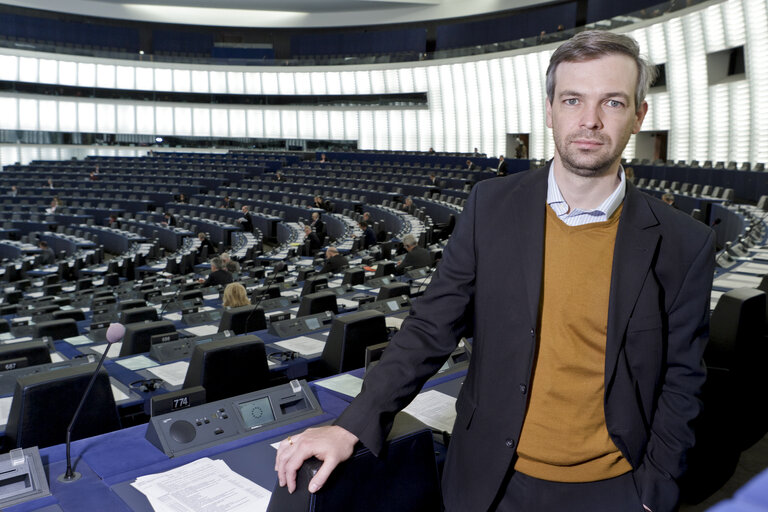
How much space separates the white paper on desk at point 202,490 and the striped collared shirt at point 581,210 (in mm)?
1127

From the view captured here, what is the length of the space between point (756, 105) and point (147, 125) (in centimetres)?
3107

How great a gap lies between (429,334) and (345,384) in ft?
4.46

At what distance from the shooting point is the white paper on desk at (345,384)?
273cm

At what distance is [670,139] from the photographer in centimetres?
2109

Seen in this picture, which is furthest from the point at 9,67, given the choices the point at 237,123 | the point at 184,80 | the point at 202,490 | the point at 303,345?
the point at 202,490

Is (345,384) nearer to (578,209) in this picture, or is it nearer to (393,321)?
(578,209)

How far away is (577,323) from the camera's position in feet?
4.89

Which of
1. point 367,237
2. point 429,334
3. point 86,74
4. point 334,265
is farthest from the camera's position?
point 86,74

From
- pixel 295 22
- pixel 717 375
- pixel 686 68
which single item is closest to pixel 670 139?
pixel 686 68

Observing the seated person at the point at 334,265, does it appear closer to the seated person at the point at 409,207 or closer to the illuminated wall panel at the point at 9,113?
the seated person at the point at 409,207

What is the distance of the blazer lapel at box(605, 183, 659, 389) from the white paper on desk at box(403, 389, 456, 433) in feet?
3.20

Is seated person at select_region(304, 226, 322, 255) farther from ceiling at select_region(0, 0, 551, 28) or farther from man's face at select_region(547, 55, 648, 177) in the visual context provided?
ceiling at select_region(0, 0, 551, 28)

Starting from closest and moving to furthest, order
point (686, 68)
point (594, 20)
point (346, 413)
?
point (346, 413)
point (686, 68)
point (594, 20)

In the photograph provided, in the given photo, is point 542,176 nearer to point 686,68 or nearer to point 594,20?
point 686,68
